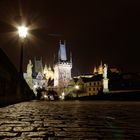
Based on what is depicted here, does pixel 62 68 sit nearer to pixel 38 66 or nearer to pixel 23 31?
pixel 38 66

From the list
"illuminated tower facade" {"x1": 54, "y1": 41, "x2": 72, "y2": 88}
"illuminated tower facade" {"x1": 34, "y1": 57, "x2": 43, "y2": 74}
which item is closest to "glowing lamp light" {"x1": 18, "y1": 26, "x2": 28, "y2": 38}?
"illuminated tower facade" {"x1": 54, "y1": 41, "x2": 72, "y2": 88}

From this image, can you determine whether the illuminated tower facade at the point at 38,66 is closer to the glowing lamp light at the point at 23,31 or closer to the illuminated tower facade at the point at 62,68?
the illuminated tower facade at the point at 62,68

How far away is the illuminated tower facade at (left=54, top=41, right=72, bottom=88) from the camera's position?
16312cm

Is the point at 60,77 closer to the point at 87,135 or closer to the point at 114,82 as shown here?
the point at 114,82

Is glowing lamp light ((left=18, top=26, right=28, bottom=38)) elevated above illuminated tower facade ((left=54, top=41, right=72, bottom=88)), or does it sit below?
below

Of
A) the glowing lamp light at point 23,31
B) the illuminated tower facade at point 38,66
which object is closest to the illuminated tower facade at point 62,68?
the illuminated tower facade at point 38,66

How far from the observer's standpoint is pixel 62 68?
→ 16812 centimetres

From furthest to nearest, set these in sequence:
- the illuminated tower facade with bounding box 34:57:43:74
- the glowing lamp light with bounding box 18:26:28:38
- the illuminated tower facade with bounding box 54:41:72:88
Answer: the illuminated tower facade with bounding box 34:57:43:74
the illuminated tower facade with bounding box 54:41:72:88
the glowing lamp light with bounding box 18:26:28:38

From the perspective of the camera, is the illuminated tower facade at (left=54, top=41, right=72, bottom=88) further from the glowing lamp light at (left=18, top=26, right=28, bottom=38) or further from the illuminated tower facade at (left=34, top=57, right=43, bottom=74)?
the glowing lamp light at (left=18, top=26, right=28, bottom=38)

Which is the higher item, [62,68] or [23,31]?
[62,68]

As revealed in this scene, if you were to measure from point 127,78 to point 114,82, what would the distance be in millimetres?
8721

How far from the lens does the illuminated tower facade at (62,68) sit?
16312cm

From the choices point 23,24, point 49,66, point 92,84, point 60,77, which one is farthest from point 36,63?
point 23,24

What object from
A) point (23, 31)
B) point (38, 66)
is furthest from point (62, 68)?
point (23, 31)
